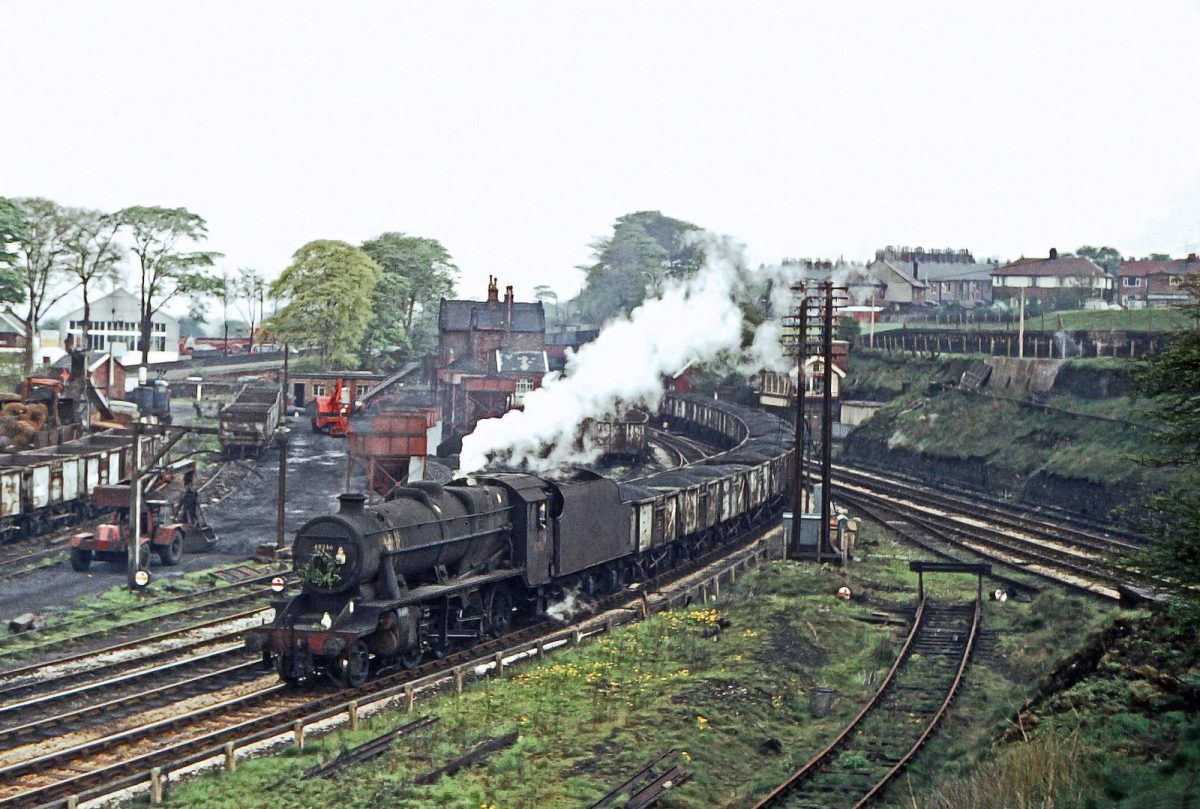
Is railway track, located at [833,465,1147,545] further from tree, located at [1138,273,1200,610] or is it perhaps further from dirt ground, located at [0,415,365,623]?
dirt ground, located at [0,415,365,623]

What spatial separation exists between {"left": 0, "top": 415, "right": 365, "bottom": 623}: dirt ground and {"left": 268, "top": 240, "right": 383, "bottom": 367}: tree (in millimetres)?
13351

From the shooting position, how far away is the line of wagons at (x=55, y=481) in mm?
38750

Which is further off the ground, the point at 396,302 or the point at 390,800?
the point at 396,302

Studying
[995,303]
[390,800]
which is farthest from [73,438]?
[995,303]

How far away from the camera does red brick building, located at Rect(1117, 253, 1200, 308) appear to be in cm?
9081

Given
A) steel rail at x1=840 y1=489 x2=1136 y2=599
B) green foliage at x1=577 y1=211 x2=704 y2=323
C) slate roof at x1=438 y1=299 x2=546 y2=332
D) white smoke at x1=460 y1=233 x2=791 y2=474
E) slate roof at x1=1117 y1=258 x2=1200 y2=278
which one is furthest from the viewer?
green foliage at x1=577 y1=211 x2=704 y2=323

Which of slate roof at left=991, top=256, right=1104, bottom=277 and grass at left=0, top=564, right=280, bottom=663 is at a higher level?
slate roof at left=991, top=256, right=1104, bottom=277

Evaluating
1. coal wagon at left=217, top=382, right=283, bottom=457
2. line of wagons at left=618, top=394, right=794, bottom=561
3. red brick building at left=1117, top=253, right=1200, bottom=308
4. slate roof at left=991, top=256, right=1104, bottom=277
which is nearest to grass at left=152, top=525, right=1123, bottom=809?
line of wagons at left=618, top=394, right=794, bottom=561

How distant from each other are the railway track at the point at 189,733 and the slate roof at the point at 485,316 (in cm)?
5630

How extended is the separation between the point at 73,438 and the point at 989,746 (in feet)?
141

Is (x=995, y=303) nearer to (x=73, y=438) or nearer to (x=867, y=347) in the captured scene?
(x=867, y=347)

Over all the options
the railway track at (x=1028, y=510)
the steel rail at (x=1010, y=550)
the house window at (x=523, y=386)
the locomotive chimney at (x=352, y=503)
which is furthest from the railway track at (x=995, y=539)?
the house window at (x=523, y=386)

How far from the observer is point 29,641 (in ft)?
87.6

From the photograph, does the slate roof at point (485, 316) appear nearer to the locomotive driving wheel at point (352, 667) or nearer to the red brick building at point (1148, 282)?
the red brick building at point (1148, 282)
